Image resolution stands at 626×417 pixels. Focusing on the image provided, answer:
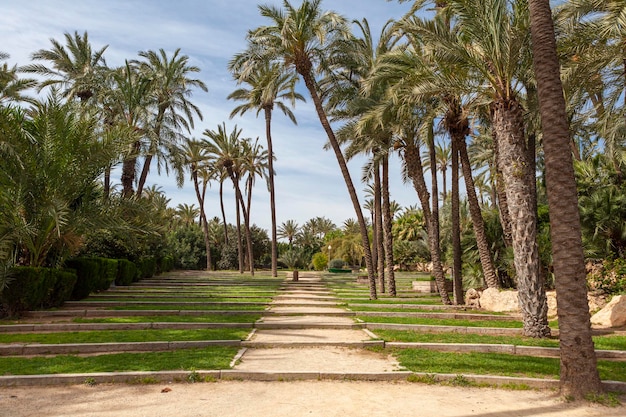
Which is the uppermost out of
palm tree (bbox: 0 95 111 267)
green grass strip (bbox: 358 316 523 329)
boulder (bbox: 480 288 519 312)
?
palm tree (bbox: 0 95 111 267)

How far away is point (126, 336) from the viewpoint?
9.05m

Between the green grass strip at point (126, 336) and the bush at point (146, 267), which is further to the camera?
the bush at point (146, 267)

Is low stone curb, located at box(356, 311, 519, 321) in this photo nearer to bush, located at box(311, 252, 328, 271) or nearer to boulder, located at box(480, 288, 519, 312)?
boulder, located at box(480, 288, 519, 312)

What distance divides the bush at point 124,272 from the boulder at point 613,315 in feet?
59.0

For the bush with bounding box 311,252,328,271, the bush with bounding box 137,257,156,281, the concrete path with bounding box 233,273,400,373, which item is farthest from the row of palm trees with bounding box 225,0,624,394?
the bush with bounding box 311,252,328,271

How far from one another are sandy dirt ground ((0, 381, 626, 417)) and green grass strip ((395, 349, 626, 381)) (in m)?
0.62

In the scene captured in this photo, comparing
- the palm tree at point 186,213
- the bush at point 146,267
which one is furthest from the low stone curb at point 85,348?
the palm tree at point 186,213

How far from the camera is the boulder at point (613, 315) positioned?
419 inches

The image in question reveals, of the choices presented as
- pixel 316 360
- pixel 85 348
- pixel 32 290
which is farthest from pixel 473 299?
pixel 32 290

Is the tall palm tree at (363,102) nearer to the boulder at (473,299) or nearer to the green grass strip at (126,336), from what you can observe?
the boulder at (473,299)

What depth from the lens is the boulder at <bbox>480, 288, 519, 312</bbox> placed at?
43.5 ft

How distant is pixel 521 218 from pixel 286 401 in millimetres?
7054

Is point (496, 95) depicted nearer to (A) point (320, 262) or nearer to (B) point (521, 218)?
(B) point (521, 218)

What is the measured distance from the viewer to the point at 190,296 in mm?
16469
